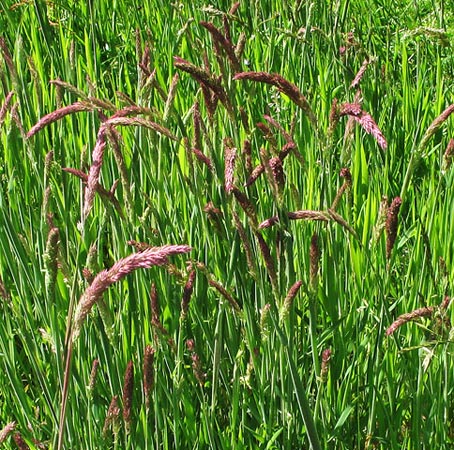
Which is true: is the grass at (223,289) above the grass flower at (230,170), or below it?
below

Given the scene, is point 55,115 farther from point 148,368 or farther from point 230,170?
point 148,368

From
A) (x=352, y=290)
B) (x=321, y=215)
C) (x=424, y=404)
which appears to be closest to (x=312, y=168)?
(x=352, y=290)

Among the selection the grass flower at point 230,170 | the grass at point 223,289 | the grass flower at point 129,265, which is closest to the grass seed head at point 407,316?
the grass at point 223,289

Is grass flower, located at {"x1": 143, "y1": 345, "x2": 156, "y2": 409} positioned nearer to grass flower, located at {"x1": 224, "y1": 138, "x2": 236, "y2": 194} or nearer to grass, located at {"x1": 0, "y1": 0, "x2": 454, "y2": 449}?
grass, located at {"x1": 0, "y1": 0, "x2": 454, "y2": 449}

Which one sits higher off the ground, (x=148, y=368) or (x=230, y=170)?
(x=230, y=170)

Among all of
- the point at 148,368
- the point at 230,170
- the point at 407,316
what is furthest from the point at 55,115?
the point at 407,316

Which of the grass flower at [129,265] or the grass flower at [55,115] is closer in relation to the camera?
the grass flower at [129,265]

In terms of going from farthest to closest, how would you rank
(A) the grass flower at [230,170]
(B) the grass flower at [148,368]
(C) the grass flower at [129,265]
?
(B) the grass flower at [148,368]
(A) the grass flower at [230,170]
(C) the grass flower at [129,265]

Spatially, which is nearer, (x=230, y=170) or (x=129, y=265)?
(x=129, y=265)

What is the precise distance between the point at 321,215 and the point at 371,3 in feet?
8.28

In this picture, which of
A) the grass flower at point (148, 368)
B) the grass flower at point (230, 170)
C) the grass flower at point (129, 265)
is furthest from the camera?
the grass flower at point (148, 368)

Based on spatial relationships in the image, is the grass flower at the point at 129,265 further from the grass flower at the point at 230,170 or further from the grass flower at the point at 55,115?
the grass flower at the point at 55,115

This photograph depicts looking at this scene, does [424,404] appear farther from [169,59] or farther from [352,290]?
[169,59]

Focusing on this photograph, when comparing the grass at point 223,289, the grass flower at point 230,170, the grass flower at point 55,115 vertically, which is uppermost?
the grass flower at point 55,115
